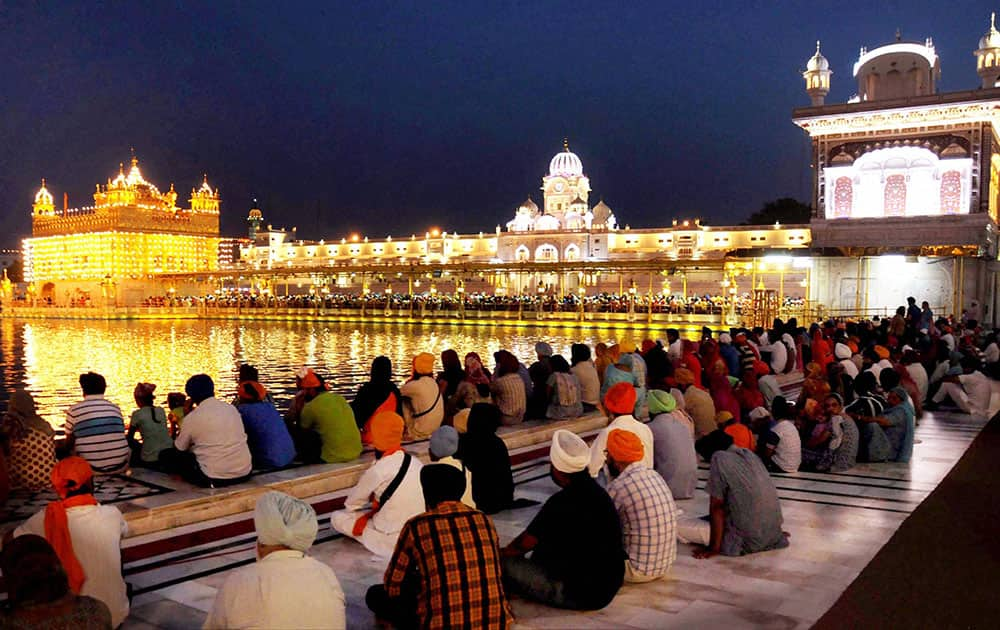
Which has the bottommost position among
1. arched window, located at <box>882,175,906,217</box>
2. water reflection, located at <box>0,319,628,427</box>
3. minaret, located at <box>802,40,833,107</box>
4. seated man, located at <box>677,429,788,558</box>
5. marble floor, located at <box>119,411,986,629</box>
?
water reflection, located at <box>0,319,628,427</box>

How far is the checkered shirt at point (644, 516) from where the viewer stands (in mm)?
4074

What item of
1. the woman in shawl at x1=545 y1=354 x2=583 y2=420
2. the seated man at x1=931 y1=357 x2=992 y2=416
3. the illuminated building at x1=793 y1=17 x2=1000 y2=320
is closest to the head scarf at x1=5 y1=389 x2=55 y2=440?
the woman in shawl at x1=545 y1=354 x2=583 y2=420

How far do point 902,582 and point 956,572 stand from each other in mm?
387

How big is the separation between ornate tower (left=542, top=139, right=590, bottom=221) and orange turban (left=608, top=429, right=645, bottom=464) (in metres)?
65.3

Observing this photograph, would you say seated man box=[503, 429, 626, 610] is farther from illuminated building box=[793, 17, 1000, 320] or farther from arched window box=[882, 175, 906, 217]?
arched window box=[882, 175, 906, 217]

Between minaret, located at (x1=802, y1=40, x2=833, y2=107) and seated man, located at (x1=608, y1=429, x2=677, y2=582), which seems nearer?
seated man, located at (x1=608, y1=429, x2=677, y2=582)

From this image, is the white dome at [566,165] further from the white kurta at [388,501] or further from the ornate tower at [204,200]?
the white kurta at [388,501]

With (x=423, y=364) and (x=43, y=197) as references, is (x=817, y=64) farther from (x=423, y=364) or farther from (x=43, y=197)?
(x=43, y=197)

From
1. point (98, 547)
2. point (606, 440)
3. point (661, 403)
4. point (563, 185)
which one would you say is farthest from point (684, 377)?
point (563, 185)

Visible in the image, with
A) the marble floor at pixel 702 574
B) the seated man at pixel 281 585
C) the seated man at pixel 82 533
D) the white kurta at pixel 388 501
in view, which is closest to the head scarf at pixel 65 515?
the seated man at pixel 82 533

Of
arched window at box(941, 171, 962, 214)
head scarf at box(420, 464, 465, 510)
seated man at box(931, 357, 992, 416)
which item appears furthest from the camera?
arched window at box(941, 171, 962, 214)

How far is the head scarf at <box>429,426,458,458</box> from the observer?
4.50 metres

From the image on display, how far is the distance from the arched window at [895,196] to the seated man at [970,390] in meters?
22.9

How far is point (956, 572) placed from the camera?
14.5 ft
